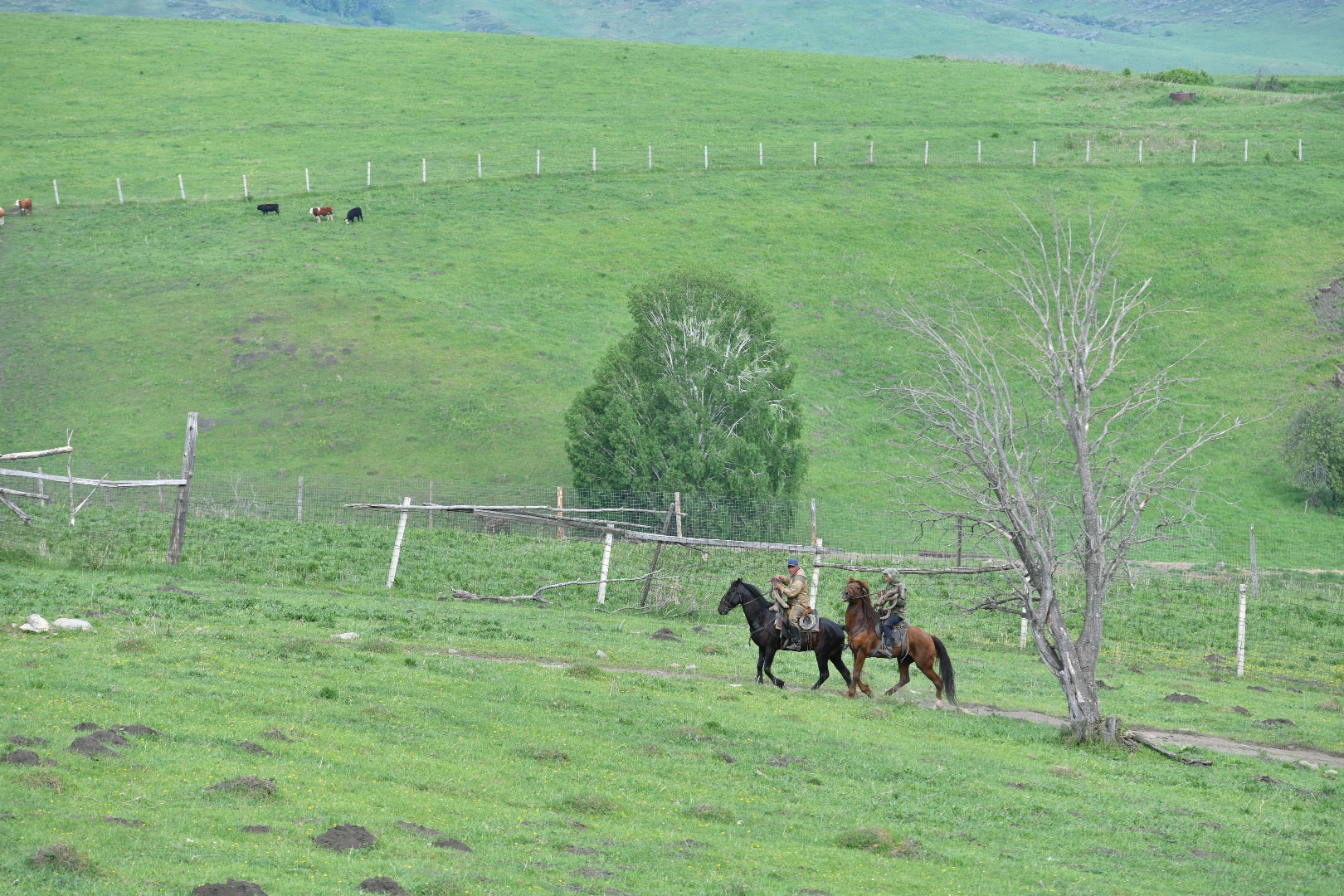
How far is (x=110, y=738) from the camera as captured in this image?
13000 millimetres

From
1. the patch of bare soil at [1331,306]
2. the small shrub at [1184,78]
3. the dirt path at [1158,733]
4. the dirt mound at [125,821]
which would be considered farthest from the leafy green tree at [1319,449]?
the small shrub at [1184,78]

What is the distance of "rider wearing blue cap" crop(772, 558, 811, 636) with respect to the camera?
21.4 meters

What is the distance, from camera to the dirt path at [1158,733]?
20.2 m

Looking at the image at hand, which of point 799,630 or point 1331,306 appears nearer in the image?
point 799,630

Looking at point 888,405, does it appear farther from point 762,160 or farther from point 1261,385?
point 762,160

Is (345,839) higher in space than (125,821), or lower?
lower

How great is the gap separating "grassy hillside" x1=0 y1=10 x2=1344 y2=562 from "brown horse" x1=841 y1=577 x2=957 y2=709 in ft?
77.6

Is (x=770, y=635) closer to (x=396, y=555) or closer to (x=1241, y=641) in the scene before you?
(x=396, y=555)

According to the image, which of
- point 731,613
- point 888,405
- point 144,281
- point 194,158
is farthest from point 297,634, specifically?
point 194,158

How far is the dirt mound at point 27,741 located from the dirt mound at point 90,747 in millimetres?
260

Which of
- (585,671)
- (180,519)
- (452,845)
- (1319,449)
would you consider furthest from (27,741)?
(1319,449)

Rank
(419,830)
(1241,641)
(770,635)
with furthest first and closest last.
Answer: (1241,641) < (770,635) < (419,830)

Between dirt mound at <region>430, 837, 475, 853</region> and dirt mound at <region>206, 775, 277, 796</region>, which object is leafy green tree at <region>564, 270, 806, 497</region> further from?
dirt mound at <region>430, 837, 475, 853</region>

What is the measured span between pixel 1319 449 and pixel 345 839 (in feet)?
161
